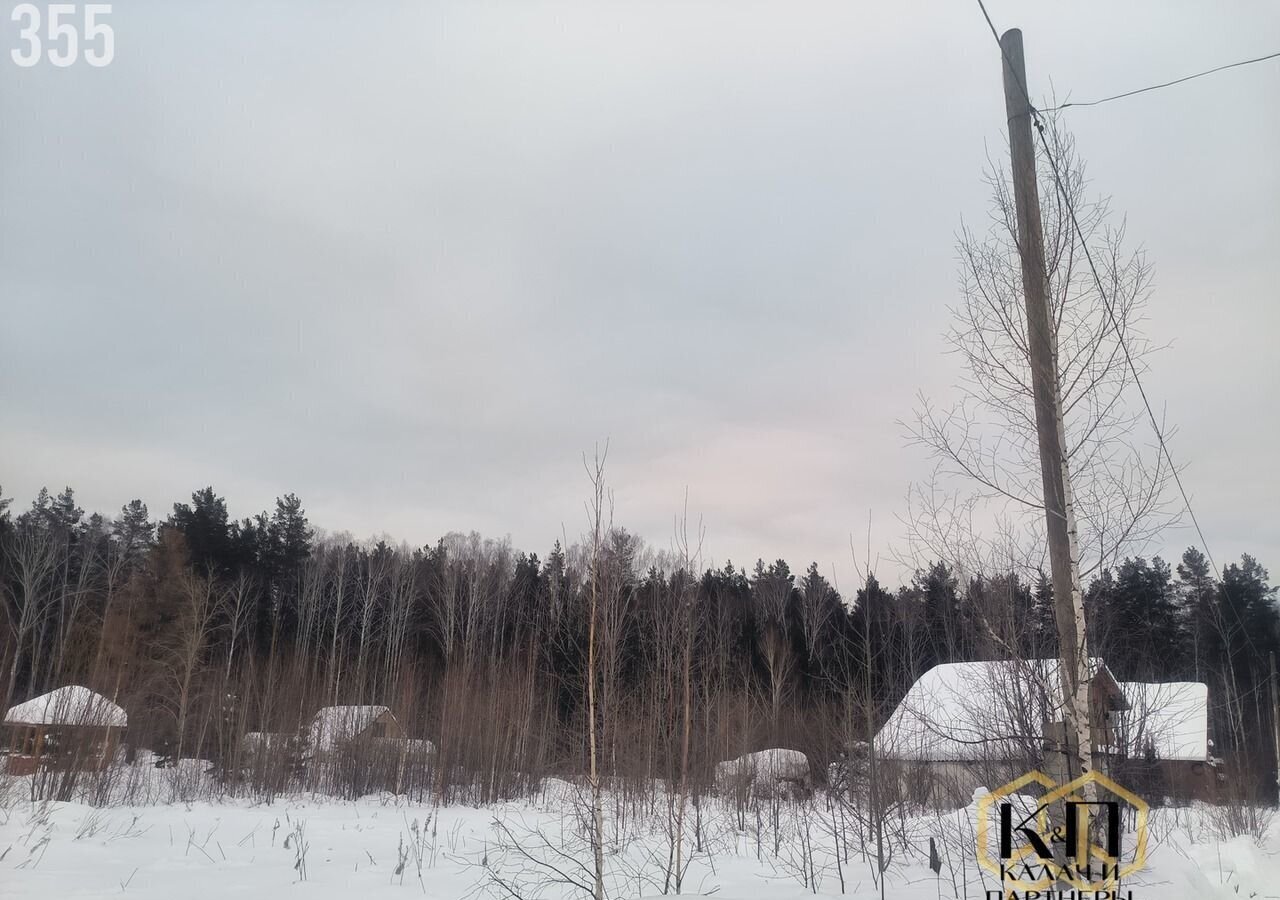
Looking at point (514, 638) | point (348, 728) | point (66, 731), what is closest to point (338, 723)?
point (348, 728)

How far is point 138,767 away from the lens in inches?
762

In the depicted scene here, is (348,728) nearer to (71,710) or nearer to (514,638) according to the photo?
(71,710)

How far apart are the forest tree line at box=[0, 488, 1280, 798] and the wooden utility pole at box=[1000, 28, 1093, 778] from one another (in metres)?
1.74

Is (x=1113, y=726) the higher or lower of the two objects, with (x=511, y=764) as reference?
higher

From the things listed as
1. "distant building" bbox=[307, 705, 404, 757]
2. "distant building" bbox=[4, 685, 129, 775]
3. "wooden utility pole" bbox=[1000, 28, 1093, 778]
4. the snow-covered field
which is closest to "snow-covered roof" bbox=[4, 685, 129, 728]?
"distant building" bbox=[4, 685, 129, 775]

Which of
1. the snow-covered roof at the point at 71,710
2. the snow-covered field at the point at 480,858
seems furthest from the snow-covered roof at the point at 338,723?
the snow-covered roof at the point at 71,710

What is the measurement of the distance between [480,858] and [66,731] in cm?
915

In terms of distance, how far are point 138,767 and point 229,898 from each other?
41.6 ft

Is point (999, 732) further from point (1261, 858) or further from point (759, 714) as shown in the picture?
point (759, 714)

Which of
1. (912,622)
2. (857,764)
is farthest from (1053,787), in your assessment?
(912,622)

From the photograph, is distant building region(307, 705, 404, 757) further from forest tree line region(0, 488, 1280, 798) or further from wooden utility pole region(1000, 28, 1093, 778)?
wooden utility pole region(1000, 28, 1093, 778)

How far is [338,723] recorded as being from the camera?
2336cm

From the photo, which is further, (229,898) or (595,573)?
(229,898)

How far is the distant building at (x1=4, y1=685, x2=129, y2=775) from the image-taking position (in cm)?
Answer: 1541
